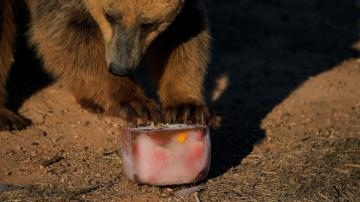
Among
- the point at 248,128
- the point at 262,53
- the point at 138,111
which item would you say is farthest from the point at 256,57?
the point at 138,111

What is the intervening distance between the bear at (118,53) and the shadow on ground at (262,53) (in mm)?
470

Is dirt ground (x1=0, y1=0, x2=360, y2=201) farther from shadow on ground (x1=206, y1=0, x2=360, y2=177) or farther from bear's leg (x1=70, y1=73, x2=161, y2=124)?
bear's leg (x1=70, y1=73, x2=161, y2=124)

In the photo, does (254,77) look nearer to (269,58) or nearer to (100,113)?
(269,58)

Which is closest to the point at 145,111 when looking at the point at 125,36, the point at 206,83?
the point at 125,36

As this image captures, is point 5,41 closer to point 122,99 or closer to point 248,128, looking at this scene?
point 122,99

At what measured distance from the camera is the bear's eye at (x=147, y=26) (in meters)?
4.87

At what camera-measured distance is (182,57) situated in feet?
18.7

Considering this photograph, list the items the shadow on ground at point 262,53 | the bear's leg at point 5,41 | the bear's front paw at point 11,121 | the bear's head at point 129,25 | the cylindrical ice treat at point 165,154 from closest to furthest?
the cylindrical ice treat at point 165,154 < the bear's head at point 129,25 < the bear's front paw at point 11,121 < the shadow on ground at point 262,53 < the bear's leg at point 5,41

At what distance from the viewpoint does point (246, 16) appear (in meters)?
9.60

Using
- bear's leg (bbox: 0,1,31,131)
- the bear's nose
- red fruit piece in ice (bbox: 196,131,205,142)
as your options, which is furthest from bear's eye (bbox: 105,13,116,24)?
bear's leg (bbox: 0,1,31,131)

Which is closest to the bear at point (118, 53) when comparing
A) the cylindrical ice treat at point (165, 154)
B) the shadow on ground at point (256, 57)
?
the shadow on ground at point (256, 57)

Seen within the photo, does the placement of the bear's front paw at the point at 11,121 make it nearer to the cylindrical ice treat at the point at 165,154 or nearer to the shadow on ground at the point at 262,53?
the shadow on ground at the point at 262,53

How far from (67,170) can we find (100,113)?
1370 millimetres

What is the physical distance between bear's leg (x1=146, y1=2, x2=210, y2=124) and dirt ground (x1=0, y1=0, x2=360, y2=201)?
1.40 ft
